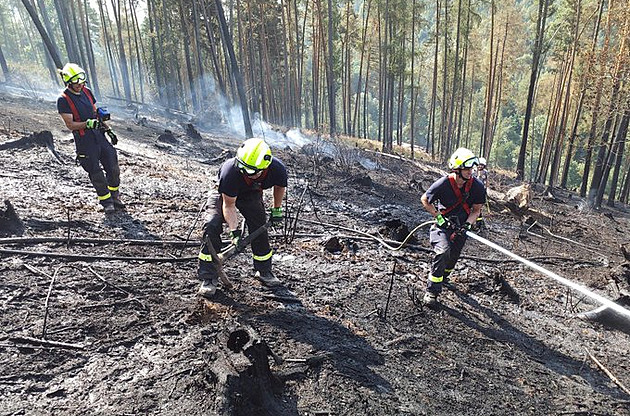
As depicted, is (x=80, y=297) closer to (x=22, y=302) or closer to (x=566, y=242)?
(x=22, y=302)

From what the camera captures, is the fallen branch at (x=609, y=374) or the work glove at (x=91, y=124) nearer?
the fallen branch at (x=609, y=374)

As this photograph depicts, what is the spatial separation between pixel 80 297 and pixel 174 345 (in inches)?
45.2

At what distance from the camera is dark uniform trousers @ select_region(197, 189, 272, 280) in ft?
12.4

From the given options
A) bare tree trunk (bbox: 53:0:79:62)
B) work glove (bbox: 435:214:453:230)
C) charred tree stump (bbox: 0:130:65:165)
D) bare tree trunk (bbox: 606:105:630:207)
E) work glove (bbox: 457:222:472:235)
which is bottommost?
bare tree trunk (bbox: 606:105:630:207)

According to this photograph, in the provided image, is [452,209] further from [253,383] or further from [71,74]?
[71,74]

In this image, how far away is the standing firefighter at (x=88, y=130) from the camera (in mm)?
5082

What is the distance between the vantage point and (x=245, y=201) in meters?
4.03

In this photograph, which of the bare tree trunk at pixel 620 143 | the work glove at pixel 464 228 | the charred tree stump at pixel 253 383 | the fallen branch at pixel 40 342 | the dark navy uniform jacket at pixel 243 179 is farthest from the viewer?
the bare tree trunk at pixel 620 143

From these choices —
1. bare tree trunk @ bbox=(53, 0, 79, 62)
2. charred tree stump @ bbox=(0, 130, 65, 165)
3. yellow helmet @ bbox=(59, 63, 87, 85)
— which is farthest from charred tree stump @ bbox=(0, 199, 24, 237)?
bare tree trunk @ bbox=(53, 0, 79, 62)

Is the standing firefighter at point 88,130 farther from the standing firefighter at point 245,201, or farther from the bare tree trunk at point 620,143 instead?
the bare tree trunk at point 620,143

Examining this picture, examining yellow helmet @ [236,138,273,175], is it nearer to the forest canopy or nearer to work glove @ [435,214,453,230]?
work glove @ [435,214,453,230]

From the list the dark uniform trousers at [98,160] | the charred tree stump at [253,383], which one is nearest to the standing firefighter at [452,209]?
the charred tree stump at [253,383]

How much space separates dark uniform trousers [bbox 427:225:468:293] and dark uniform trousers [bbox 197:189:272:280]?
6.45 feet

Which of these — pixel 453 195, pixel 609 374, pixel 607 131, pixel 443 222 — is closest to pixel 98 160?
pixel 443 222
